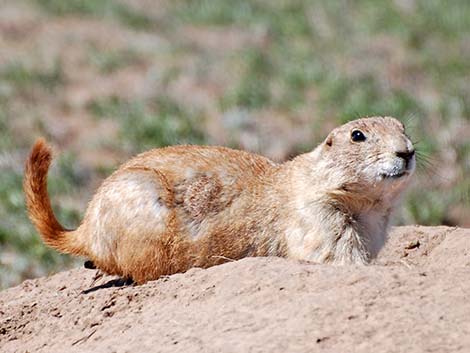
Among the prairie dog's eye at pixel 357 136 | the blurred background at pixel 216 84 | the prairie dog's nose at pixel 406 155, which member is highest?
the prairie dog's eye at pixel 357 136

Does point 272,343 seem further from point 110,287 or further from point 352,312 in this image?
point 110,287

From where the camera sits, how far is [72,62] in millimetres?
13852

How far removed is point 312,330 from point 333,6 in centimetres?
1281

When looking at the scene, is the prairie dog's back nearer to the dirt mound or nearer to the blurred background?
the dirt mound

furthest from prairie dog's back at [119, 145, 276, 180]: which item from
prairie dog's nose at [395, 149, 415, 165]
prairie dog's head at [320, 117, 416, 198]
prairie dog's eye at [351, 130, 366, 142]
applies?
prairie dog's nose at [395, 149, 415, 165]

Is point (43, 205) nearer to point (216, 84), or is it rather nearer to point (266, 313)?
point (266, 313)

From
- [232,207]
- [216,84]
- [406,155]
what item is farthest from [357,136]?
[216,84]

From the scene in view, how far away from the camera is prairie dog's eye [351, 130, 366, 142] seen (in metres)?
5.94

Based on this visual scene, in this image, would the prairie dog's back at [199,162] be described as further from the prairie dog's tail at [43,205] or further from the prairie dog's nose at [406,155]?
the prairie dog's nose at [406,155]

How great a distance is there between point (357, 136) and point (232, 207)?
2.45ft

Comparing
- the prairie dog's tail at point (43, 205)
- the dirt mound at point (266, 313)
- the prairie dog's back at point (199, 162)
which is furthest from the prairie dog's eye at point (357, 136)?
the prairie dog's tail at point (43, 205)

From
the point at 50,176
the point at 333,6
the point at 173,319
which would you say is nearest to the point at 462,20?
the point at 333,6

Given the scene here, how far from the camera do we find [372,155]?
19.1 ft

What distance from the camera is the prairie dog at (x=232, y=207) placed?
226 inches
